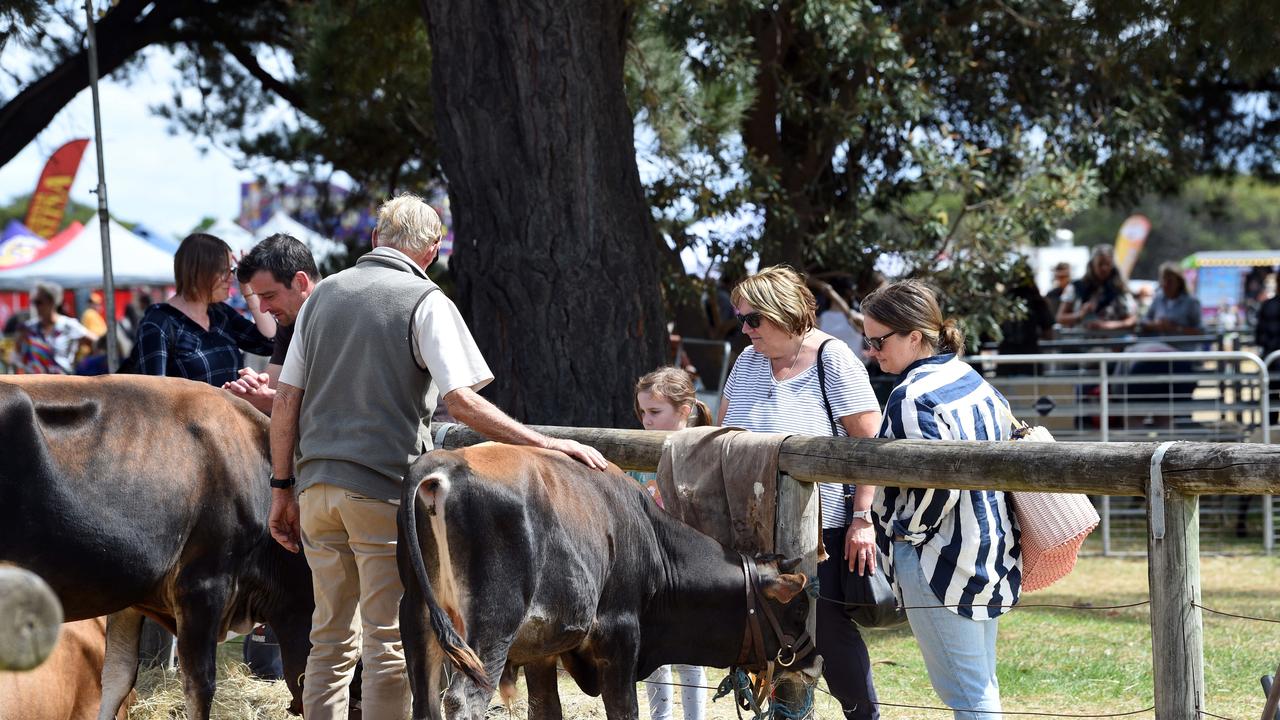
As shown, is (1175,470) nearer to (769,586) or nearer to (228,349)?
(769,586)

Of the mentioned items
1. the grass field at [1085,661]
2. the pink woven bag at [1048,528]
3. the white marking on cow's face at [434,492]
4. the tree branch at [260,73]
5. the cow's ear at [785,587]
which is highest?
the tree branch at [260,73]

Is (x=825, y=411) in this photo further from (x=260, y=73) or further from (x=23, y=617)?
(x=260, y=73)

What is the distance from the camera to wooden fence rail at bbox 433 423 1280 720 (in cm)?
322

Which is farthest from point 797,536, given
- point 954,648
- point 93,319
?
point 93,319

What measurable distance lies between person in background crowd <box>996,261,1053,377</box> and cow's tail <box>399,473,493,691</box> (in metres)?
8.45

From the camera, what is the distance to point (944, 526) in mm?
3801

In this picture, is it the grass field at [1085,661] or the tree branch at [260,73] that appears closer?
the grass field at [1085,661]

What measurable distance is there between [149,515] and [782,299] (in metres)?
2.10

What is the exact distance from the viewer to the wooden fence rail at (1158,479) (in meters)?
3.22

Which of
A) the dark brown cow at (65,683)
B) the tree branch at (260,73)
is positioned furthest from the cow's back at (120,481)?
the tree branch at (260,73)

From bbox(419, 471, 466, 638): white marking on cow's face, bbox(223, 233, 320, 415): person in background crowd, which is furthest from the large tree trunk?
bbox(419, 471, 466, 638): white marking on cow's face

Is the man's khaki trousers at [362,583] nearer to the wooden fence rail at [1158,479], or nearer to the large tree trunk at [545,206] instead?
the wooden fence rail at [1158,479]

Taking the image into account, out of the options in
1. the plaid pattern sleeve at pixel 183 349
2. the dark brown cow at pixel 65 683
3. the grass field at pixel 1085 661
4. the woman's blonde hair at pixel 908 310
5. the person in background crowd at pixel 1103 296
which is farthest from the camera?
the person in background crowd at pixel 1103 296

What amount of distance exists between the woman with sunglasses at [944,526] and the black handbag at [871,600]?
4.9 inches
